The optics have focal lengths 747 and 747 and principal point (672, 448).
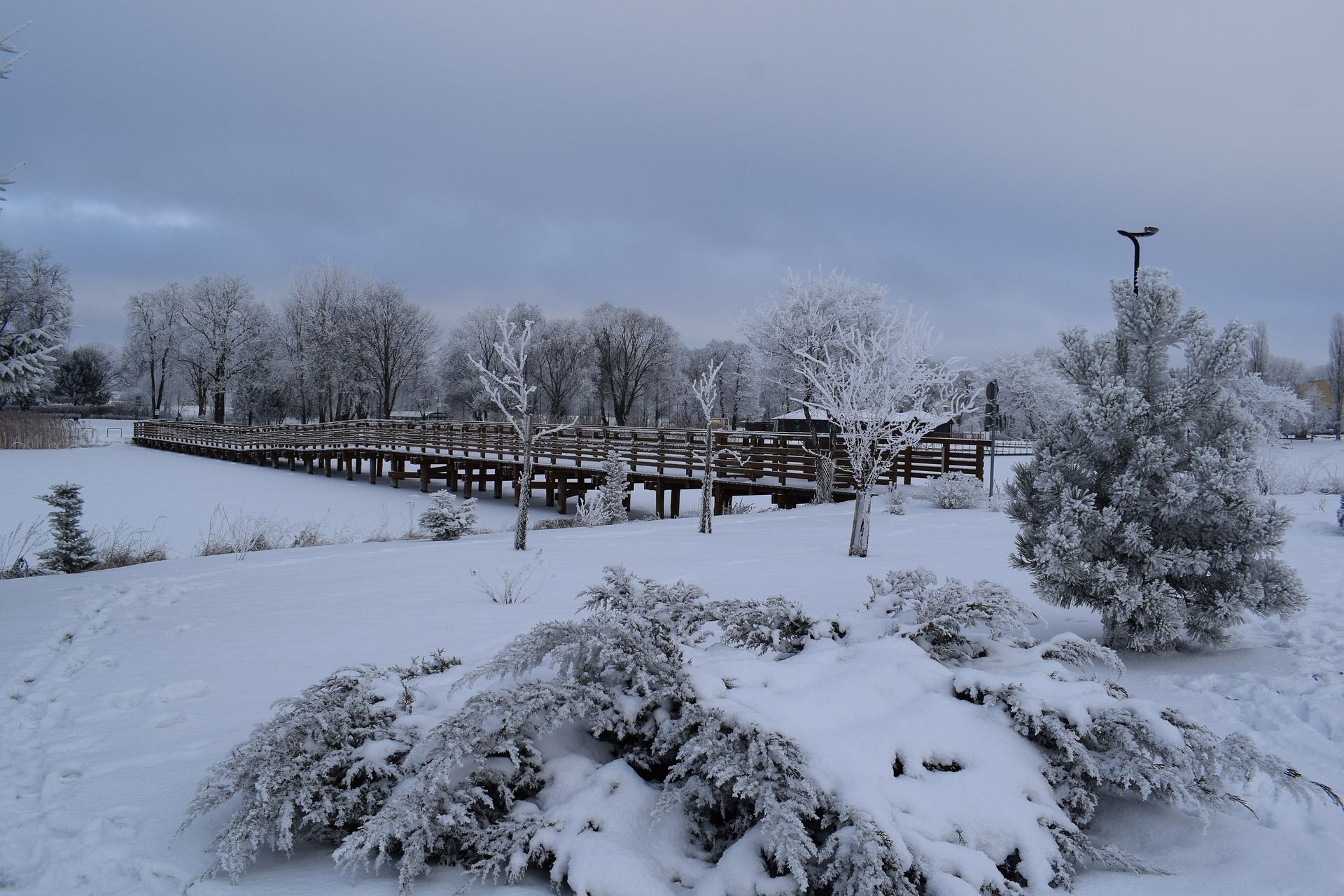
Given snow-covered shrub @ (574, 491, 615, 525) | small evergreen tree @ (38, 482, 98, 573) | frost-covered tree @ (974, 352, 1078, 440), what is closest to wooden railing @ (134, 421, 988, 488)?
snow-covered shrub @ (574, 491, 615, 525)

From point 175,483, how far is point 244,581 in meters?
21.4

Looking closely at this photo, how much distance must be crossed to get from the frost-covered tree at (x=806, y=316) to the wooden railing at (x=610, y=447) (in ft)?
9.96

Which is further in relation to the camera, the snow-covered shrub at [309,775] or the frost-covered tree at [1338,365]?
the frost-covered tree at [1338,365]

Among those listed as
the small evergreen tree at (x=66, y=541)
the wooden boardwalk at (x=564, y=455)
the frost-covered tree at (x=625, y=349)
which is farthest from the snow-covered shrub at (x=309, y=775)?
the frost-covered tree at (x=625, y=349)

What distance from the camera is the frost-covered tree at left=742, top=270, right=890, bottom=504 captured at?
2544 centimetres

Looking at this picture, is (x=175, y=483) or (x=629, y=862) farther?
(x=175, y=483)

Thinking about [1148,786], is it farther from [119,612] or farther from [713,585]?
[119,612]

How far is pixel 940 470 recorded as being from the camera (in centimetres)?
1831

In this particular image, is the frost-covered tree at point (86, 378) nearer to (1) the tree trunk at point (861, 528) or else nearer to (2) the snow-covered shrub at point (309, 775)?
(1) the tree trunk at point (861, 528)

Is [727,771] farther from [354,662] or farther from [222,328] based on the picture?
[222,328]

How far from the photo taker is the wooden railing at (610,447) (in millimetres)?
18531

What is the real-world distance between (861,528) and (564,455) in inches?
631

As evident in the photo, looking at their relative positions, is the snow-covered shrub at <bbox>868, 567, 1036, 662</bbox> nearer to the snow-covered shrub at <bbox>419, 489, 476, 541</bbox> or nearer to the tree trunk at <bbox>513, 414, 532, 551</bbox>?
the tree trunk at <bbox>513, 414, 532, 551</bbox>

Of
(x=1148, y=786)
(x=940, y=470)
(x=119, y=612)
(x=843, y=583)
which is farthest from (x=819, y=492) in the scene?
(x=1148, y=786)
